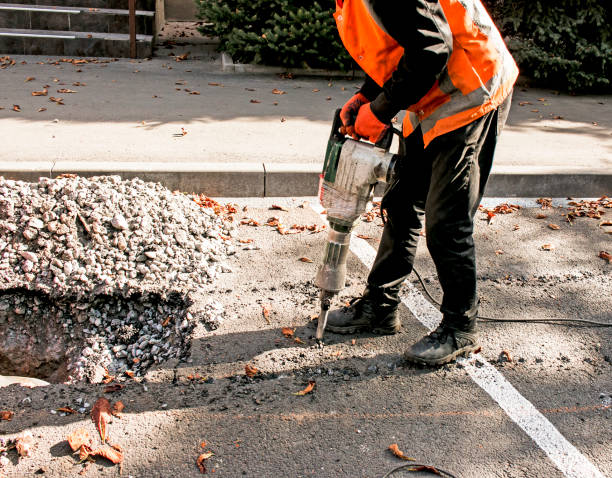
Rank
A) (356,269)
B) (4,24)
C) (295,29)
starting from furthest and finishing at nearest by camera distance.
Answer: (4,24)
(295,29)
(356,269)

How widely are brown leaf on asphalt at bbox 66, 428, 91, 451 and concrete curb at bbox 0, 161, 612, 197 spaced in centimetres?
294

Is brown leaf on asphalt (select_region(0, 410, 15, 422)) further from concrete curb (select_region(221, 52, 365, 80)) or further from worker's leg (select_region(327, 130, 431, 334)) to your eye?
concrete curb (select_region(221, 52, 365, 80))

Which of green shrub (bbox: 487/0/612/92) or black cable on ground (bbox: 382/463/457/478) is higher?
green shrub (bbox: 487/0/612/92)

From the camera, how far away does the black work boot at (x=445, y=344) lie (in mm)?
3145

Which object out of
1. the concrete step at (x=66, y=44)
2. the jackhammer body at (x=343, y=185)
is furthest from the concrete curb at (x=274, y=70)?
the jackhammer body at (x=343, y=185)

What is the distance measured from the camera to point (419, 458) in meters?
2.55

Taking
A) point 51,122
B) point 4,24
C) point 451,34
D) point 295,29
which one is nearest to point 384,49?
point 451,34

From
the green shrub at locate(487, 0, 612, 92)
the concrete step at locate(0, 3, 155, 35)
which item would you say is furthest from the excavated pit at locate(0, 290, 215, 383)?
the concrete step at locate(0, 3, 155, 35)

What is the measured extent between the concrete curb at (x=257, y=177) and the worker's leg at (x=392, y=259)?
2145 mm

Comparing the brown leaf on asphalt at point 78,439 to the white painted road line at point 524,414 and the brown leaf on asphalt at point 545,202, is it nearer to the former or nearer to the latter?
the white painted road line at point 524,414

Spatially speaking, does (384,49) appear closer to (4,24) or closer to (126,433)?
(126,433)

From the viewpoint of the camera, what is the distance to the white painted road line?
8.37ft

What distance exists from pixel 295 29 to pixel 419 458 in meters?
7.62

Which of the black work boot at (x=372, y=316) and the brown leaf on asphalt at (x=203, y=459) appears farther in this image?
the black work boot at (x=372, y=316)
